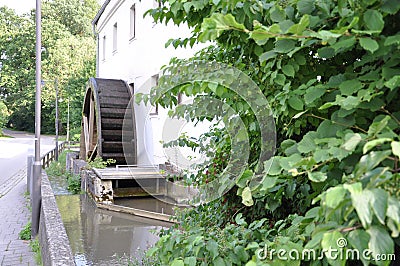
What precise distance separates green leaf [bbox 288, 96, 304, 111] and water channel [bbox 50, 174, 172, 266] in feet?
8.74

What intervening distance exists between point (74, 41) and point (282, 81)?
39210 millimetres

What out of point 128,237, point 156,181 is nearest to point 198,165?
point 128,237

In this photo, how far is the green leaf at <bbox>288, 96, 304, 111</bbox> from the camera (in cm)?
135

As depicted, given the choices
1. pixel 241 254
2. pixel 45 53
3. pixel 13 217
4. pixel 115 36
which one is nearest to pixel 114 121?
pixel 115 36

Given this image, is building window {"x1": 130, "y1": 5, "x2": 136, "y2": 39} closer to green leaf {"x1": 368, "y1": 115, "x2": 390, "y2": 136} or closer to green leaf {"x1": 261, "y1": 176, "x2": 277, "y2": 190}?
Result: green leaf {"x1": 261, "y1": 176, "x2": 277, "y2": 190}

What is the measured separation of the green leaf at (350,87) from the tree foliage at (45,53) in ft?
111

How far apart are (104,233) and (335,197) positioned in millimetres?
5374

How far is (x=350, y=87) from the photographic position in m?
1.17

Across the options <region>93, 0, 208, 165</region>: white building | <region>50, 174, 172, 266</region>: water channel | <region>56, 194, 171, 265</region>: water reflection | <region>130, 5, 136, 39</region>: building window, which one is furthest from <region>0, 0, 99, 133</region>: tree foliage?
<region>56, 194, 171, 265</region>: water reflection

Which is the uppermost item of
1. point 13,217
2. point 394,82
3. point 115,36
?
point 115,36

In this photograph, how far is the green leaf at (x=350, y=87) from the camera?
115 cm

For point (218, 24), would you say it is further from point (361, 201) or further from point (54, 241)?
point (54, 241)

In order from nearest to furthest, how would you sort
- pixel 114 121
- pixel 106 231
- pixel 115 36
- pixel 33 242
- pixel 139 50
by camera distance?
pixel 33 242
pixel 106 231
pixel 139 50
pixel 114 121
pixel 115 36

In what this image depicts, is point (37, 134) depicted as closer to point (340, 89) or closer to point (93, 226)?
point (93, 226)
